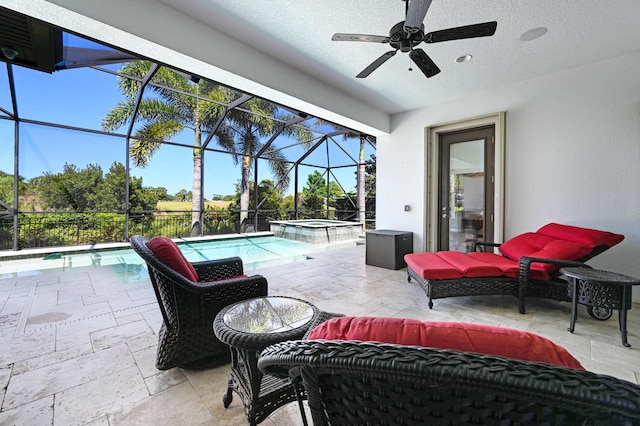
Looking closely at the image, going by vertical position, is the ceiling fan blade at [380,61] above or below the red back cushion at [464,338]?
above

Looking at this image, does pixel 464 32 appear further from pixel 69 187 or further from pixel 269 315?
→ pixel 69 187

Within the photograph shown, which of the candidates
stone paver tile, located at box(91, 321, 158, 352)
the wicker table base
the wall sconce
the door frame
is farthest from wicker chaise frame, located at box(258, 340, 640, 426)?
the door frame

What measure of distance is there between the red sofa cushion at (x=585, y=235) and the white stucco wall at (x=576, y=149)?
1.78ft

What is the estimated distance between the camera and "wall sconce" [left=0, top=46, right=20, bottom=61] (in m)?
2.60

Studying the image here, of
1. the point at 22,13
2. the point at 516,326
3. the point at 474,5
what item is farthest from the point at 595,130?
the point at 22,13

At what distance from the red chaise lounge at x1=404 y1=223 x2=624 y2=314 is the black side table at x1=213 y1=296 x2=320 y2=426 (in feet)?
6.55

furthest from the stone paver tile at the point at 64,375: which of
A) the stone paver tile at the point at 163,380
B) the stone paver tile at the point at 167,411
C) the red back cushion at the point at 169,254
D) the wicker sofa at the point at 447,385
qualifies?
the wicker sofa at the point at 447,385

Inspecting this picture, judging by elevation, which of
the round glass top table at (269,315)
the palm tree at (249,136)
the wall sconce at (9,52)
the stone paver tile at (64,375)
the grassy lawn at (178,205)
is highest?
the palm tree at (249,136)

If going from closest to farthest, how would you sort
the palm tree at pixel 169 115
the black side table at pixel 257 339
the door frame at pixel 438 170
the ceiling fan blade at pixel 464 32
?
the black side table at pixel 257 339, the ceiling fan blade at pixel 464 32, the door frame at pixel 438 170, the palm tree at pixel 169 115

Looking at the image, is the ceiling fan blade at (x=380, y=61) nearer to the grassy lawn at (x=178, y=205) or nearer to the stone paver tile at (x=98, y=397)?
→ the stone paver tile at (x=98, y=397)

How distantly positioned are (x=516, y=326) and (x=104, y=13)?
15.1 feet

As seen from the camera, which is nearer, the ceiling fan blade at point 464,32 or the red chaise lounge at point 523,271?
the ceiling fan blade at point 464,32

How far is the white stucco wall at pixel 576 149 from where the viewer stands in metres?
3.32

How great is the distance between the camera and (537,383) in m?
0.45
